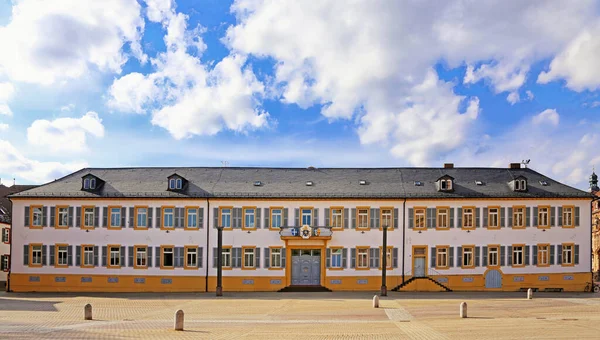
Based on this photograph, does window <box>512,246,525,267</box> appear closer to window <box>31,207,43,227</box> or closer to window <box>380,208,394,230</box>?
window <box>380,208,394,230</box>

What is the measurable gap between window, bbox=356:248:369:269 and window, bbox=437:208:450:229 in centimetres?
585

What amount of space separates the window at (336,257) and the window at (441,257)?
722cm

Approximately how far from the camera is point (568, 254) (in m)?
48.0

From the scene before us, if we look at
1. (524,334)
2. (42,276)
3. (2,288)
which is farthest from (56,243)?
(524,334)

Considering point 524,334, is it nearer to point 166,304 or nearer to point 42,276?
point 166,304

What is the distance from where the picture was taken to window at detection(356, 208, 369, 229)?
156 feet

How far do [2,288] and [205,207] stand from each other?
1996 centimetres

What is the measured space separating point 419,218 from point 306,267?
30.5 ft

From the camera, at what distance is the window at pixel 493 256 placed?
156 feet

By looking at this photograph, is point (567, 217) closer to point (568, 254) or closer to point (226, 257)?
point (568, 254)

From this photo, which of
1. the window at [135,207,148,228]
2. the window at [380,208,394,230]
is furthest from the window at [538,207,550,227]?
the window at [135,207,148,228]

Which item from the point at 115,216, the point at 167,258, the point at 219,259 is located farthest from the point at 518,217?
the point at 115,216

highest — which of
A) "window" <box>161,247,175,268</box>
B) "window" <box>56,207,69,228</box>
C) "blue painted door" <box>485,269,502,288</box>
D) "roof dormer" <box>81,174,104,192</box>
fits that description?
"roof dormer" <box>81,174,104,192</box>

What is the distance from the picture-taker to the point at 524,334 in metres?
23.2
